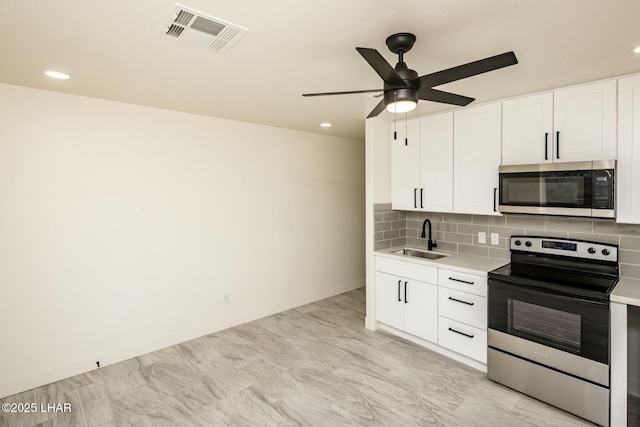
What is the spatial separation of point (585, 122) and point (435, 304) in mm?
1964

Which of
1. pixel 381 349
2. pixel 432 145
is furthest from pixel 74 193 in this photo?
pixel 432 145

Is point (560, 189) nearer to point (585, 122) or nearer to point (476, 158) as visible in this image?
point (585, 122)

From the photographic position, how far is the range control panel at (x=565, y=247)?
2689 mm

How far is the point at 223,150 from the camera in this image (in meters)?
3.87

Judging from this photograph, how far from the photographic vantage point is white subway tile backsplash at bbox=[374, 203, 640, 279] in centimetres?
271

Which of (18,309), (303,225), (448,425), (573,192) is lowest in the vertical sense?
(448,425)

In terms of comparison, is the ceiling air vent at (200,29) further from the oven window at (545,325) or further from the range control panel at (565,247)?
the range control panel at (565,247)

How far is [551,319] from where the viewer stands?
249 centimetres

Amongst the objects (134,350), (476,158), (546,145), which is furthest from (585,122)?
(134,350)

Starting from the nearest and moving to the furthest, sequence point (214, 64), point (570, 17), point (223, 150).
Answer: point (570, 17), point (214, 64), point (223, 150)

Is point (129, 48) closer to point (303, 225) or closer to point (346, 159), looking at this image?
point (303, 225)

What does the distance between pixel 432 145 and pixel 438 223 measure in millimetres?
928

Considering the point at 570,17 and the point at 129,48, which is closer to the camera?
the point at 570,17

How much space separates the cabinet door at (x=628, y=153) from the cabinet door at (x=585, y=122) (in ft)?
0.15
